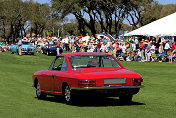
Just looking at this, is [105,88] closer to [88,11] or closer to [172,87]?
→ [172,87]

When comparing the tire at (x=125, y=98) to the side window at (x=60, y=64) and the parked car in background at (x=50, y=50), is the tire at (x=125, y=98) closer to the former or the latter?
the side window at (x=60, y=64)

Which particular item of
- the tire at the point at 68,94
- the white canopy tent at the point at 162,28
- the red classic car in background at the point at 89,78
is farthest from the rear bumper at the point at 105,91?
the white canopy tent at the point at 162,28

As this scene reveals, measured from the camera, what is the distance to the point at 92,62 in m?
10.3

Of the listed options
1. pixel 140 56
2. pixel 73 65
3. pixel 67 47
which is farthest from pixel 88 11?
pixel 73 65

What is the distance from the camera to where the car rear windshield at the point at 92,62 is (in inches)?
400

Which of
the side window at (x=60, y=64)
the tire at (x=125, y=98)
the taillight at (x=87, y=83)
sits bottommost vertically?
the tire at (x=125, y=98)

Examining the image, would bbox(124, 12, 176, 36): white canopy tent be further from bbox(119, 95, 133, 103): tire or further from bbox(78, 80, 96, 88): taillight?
bbox(78, 80, 96, 88): taillight

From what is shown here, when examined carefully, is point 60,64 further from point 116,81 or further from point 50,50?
point 50,50

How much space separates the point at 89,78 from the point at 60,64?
6.48ft

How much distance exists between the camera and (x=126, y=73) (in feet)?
31.5

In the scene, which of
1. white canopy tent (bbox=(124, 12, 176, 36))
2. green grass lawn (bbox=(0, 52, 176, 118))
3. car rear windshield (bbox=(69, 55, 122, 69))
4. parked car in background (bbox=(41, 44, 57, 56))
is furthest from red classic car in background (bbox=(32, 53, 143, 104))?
parked car in background (bbox=(41, 44, 57, 56))

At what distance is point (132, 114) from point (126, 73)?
1432 mm

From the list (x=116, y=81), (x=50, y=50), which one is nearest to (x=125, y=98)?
(x=116, y=81)

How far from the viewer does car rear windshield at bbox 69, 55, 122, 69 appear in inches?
400
